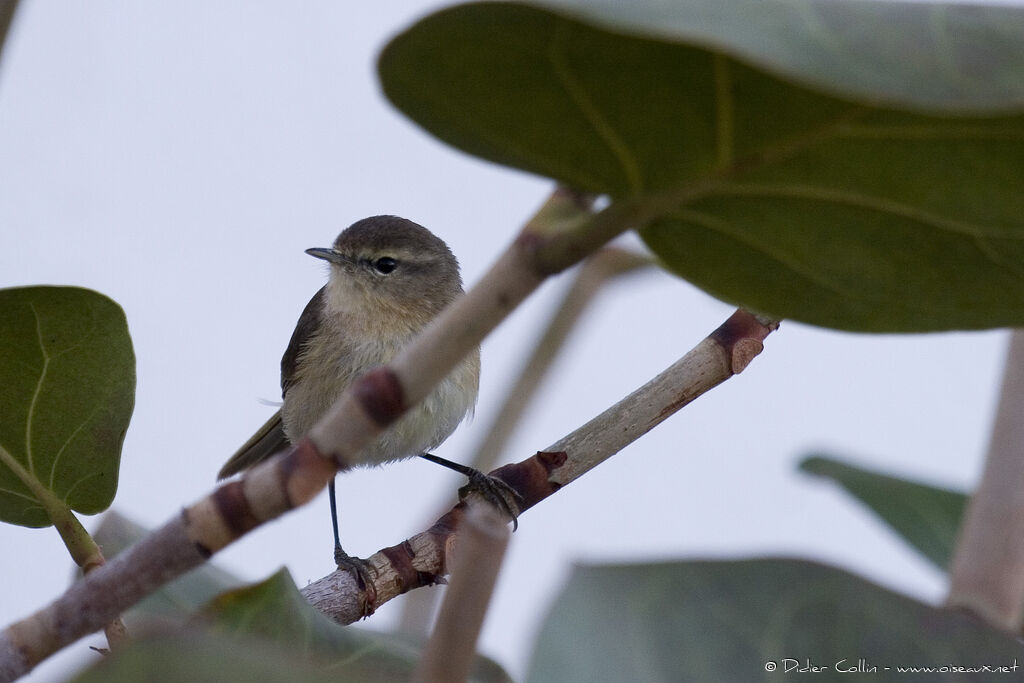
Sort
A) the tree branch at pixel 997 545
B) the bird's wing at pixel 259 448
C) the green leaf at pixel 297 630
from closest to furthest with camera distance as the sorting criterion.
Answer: the green leaf at pixel 297 630 < the tree branch at pixel 997 545 < the bird's wing at pixel 259 448

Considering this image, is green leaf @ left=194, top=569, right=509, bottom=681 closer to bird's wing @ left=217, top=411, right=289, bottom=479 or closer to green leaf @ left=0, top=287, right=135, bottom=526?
green leaf @ left=0, top=287, right=135, bottom=526

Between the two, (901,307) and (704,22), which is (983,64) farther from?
(901,307)

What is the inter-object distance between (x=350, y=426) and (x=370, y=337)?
110 inches

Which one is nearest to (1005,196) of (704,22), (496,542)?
(704,22)

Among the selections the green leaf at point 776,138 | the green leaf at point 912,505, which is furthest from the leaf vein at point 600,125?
the green leaf at point 912,505

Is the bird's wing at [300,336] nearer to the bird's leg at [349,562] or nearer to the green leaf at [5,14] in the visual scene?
the bird's leg at [349,562]

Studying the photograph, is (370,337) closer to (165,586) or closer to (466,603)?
(165,586)

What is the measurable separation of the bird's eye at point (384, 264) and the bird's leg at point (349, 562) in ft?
2.87

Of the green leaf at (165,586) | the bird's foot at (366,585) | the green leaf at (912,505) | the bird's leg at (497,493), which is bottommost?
the green leaf at (912,505)

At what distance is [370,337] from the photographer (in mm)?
3652

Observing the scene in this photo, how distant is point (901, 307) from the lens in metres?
1.05

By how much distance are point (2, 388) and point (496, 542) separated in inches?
38.1

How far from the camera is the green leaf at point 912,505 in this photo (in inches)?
99.8

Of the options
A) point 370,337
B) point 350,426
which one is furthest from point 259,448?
point 350,426
